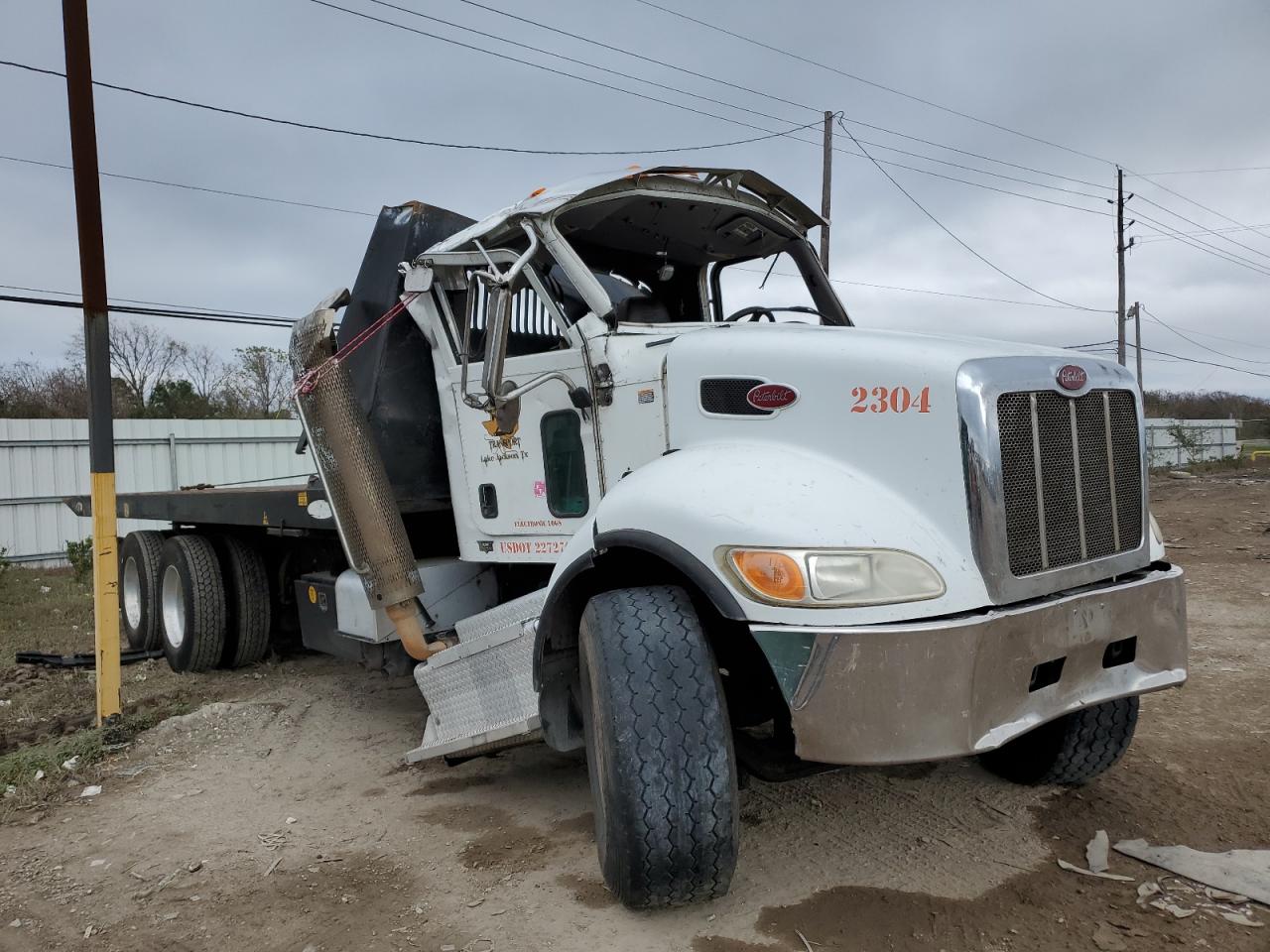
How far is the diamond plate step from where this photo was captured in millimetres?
3631

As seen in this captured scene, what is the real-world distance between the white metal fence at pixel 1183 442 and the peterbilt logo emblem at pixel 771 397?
32.1m

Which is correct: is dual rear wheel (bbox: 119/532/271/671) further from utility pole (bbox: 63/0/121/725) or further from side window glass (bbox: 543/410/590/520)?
side window glass (bbox: 543/410/590/520)

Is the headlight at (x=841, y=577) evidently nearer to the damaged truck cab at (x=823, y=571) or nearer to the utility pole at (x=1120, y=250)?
the damaged truck cab at (x=823, y=571)

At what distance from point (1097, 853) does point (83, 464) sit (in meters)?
16.2

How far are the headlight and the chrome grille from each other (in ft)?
1.13

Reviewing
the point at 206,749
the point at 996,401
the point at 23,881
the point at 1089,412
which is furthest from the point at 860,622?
the point at 206,749

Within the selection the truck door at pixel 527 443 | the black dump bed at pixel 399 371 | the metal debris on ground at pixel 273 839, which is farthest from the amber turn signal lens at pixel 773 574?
the black dump bed at pixel 399 371

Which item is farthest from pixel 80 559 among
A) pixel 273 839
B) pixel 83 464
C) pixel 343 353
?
pixel 273 839

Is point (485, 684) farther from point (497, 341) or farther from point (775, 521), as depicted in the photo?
point (775, 521)

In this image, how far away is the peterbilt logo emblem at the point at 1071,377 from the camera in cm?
294

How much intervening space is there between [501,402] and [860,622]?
1.76 meters

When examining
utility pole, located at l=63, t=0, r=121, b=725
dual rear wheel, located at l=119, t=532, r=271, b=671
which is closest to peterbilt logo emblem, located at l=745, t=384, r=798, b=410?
utility pole, located at l=63, t=0, r=121, b=725

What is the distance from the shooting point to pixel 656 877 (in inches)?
106

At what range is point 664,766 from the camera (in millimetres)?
2660
